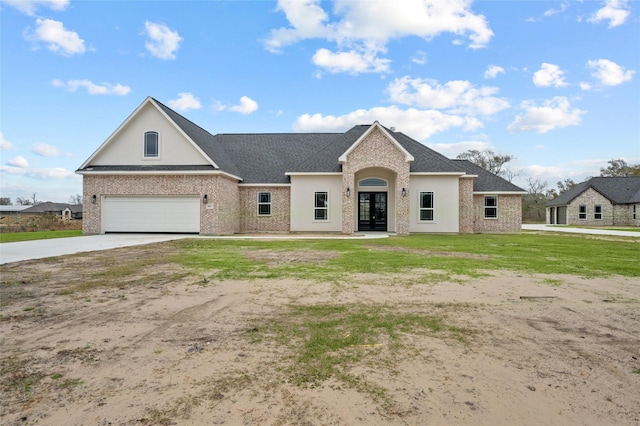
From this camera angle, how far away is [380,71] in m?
24.8

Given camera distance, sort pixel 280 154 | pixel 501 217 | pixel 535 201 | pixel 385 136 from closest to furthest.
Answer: pixel 385 136, pixel 501 217, pixel 280 154, pixel 535 201

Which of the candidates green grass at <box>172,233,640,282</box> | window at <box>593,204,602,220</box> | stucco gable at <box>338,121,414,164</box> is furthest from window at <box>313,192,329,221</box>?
window at <box>593,204,602,220</box>

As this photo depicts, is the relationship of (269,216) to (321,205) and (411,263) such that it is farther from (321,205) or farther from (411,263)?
(411,263)

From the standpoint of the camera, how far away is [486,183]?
2369 centimetres

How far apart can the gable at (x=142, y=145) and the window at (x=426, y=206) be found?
12952 mm

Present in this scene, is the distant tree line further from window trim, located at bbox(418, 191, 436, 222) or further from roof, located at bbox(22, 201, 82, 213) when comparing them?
roof, located at bbox(22, 201, 82, 213)

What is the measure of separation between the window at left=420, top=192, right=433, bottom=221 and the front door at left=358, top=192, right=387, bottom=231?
227 centimetres

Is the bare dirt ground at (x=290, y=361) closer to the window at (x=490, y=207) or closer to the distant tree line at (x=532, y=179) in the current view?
the window at (x=490, y=207)

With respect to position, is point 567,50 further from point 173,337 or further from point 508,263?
point 173,337

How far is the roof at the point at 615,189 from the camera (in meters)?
37.6

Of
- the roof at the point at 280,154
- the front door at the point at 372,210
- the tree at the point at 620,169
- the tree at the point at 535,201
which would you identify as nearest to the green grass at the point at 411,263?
the roof at the point at 280,154

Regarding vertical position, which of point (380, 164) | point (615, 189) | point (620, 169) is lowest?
point (615, 189)

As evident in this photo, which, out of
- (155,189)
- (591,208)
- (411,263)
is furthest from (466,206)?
(591,208)

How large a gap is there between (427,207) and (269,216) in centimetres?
990
